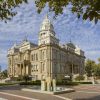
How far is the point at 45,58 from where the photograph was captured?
87.6m

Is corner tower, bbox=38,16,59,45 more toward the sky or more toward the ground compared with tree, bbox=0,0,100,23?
more toward the sky

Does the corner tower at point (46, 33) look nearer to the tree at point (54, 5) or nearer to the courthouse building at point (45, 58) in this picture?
the courthouse building at point (45, 58)

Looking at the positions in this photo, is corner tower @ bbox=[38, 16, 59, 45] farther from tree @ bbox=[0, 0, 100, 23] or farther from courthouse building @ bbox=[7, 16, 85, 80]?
tree @ bbox=[0, 0, 100, 23]

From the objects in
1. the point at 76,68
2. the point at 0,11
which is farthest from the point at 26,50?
the point at 0,11

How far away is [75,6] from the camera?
13.0m

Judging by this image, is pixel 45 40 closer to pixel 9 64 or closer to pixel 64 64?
pixel 64 64

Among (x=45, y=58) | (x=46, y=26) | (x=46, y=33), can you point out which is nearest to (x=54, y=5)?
(x=45, y=58)

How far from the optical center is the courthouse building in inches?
3450

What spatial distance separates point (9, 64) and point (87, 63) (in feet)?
115

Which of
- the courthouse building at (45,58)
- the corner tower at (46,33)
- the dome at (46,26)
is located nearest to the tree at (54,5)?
the courthouse building at (45,58)

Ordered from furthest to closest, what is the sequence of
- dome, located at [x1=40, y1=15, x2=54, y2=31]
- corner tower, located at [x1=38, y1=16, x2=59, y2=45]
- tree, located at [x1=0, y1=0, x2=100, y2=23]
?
dome, located at [x1=40, y1=15, x2=54, y2=31] < corner tower, located at [x1=38, y1=16, x2=59, y2=45] < tree, located at [x1=0, y1=0, x2=100, y2=23]

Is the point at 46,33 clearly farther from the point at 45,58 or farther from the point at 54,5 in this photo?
the point at 54,5

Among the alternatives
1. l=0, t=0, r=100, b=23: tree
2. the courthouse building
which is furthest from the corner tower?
l=0, t=0, r=100, b=23: tree

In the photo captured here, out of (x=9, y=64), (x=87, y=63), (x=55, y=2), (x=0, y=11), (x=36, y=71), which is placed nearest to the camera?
(x=55, y=2)
